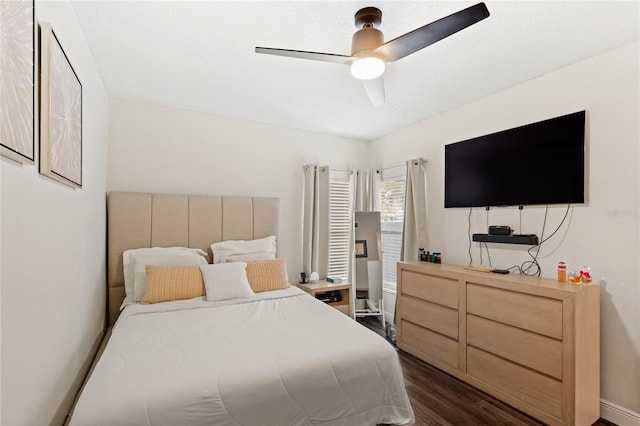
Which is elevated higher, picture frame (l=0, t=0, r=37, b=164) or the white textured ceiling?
the white textured ceiling

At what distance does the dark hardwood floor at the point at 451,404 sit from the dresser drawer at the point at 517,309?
2.08 feet

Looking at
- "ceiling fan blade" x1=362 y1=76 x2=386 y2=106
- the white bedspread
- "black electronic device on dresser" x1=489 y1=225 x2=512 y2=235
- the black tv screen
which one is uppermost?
"ceiling fan blade" x1=362 y1=76 x2=386 y2=106

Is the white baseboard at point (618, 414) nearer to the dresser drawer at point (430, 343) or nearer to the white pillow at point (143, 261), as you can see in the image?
the dresser drawer at point (430, 343)

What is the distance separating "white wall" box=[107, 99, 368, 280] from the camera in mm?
3191

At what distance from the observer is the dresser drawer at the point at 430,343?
279cm

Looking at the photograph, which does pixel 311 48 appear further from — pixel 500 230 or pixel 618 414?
pixel 618 414

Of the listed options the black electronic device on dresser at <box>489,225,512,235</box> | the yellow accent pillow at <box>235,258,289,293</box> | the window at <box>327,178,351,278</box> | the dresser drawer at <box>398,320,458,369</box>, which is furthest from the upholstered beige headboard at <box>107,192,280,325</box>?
the black electronic device on dresser at <box>489,225,512,235</box>

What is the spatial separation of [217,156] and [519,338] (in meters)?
3.42

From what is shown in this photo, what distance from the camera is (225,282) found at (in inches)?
107

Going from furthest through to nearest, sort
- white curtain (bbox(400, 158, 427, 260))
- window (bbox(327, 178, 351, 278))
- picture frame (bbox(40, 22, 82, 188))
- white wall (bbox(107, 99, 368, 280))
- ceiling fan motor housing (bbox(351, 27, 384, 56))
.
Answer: window (bbox(327, 178, 351, 278)) → white curtain (bbox(400, 158, 427, 260)) → white wall (bbox(107, 99, 368, 280)) → ceiling fan motor housing (bbox(351, 27, 384, 56)) → picture frame (bbox(40, 22, 82, 188))

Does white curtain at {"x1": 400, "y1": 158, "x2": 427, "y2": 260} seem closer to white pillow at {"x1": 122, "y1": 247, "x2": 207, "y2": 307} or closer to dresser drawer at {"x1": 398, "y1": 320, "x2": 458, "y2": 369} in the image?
dresser drawer at {"x1": 398, "y1": 320, "x2": 458, "y2": 369}

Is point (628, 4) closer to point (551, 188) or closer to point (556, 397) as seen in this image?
point (551, 188)

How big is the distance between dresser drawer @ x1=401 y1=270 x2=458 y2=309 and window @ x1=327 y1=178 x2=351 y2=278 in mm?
1274

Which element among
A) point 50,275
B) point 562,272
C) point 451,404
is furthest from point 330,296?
point 50,275
